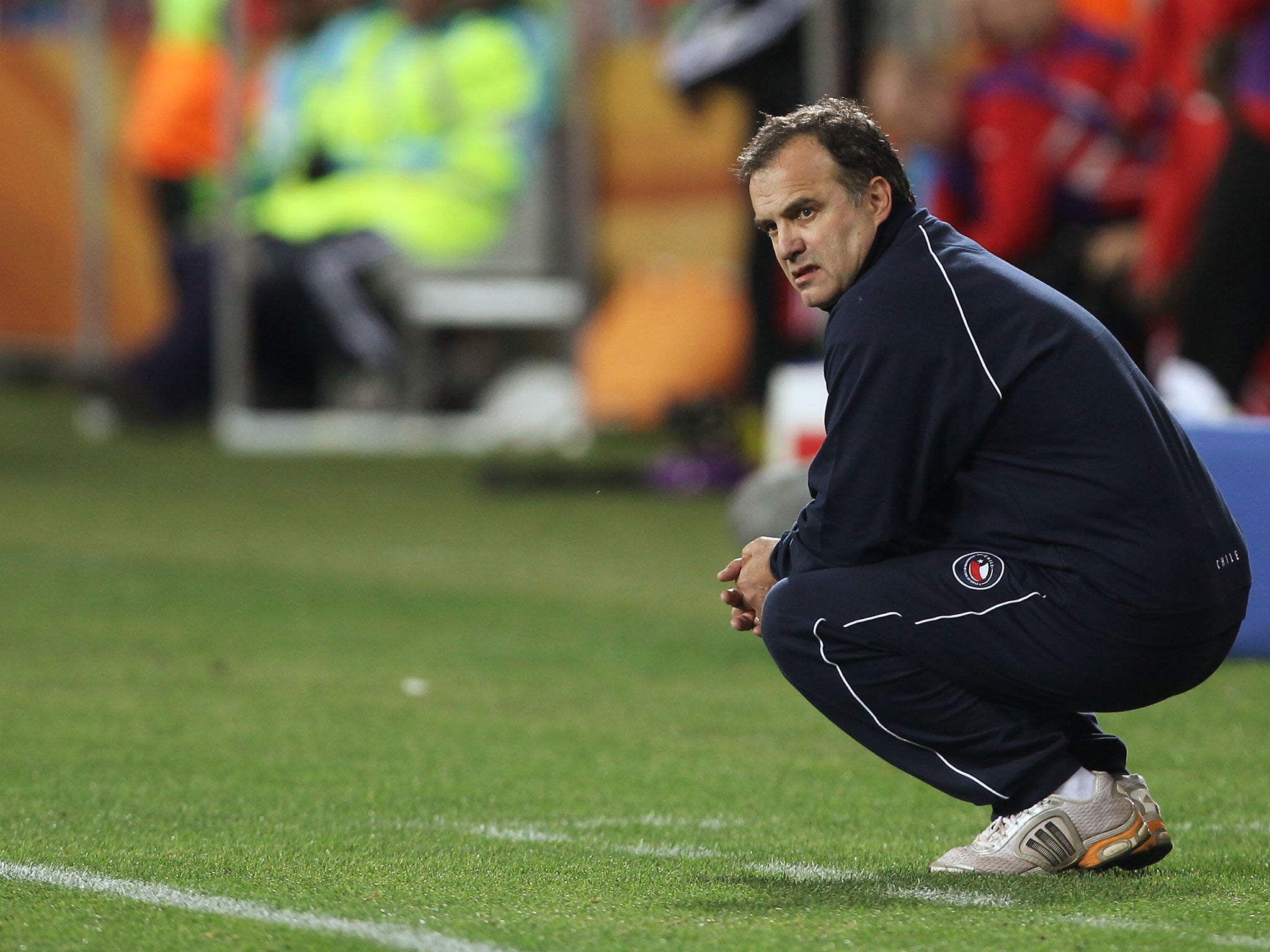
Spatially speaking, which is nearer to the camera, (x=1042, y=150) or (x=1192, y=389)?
(x=1192, y=389)

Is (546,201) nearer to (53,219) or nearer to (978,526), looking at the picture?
(53,219)

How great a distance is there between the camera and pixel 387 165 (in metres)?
15.3

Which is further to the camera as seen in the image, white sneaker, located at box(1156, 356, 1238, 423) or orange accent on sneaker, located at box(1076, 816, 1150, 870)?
white sneaker, located at box(1156, 356, 1238, 423)

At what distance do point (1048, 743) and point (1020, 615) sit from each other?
0.82 ft

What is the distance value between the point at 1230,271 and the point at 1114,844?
715cm

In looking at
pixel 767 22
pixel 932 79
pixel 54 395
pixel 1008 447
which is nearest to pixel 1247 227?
pixel 932 79

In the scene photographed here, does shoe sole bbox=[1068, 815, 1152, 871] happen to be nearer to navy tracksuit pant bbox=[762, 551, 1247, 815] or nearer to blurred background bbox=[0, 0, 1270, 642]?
navy tracksuit pant bbox=[762, 551, 1247, 815]

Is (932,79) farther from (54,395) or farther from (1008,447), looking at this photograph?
(54,395)

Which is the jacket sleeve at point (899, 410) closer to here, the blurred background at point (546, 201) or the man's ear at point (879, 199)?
the man's ear at point (879, 199)

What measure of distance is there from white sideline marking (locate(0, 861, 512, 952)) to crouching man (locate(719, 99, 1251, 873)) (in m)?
0.89

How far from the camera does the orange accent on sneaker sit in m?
3.76

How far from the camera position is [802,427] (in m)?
9.12

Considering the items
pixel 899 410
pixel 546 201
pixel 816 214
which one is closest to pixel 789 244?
pixel 816 214

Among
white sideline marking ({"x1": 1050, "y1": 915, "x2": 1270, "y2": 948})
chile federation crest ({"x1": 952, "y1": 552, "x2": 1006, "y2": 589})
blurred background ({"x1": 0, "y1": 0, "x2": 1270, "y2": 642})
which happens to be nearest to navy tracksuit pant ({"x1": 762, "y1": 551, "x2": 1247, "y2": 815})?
chile federation crest ({"x1": 952, "y1": 552, "x2": 1006, "y2": 589})
